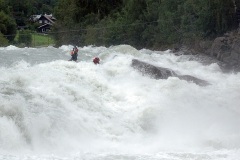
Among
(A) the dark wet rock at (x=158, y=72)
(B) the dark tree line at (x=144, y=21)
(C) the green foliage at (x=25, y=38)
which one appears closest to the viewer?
(A) the dark wet rock at (x=158, y=72)

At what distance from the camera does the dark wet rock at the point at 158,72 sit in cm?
1766

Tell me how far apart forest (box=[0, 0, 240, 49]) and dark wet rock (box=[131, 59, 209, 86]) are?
1139 cm

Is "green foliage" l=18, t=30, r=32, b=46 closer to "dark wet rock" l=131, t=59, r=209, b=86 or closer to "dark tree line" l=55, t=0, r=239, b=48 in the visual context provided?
"dark tree line" l=55, t=0, r=239, b=48

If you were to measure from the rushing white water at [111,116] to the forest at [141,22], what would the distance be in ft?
41.5

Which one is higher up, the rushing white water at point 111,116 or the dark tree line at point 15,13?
the dark tree line at point 15,13

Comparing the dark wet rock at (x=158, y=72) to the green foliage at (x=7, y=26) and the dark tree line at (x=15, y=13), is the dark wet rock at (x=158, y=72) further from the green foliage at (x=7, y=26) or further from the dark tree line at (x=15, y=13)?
the green foliage at (x=7, y=26)

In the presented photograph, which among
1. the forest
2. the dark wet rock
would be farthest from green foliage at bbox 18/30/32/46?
the dark wet rock

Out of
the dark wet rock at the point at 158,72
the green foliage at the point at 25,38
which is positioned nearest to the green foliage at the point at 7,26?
the green foliage at the point at 25,38

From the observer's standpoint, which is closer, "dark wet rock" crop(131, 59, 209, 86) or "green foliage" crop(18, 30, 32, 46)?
"dark wet rock" crop(131, 59, 209, 86)

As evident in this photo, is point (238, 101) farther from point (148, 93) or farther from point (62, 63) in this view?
point (62, 63)

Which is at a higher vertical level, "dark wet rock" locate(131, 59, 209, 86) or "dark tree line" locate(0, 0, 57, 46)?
"dark tree line" locate(0, 0, 57, 46)

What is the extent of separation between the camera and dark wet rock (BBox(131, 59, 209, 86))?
1766 centimetres

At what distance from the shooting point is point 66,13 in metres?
46.3

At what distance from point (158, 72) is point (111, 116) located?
17.1 feet
